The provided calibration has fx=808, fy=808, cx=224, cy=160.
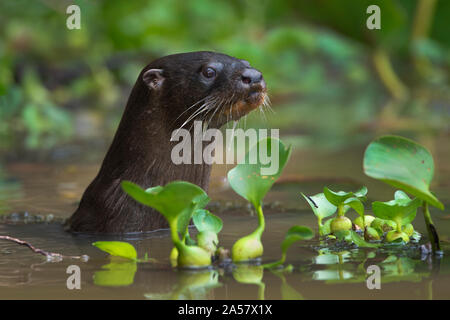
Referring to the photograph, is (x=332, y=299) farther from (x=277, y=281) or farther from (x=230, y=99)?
(x=230, y=99)

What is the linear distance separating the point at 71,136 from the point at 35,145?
74 centimetres

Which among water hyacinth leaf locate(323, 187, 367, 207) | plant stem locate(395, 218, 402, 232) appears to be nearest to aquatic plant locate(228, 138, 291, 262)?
water hyacinth leaf locate(323, 187, 367, 207)

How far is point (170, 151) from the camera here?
3699 millimetres

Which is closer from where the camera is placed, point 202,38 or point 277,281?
point 277,281

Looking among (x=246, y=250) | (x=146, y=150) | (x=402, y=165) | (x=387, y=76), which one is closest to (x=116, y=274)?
(x=246, y=250)

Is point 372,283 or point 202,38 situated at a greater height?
point 202,38

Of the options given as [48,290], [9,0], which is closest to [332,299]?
[48,290]

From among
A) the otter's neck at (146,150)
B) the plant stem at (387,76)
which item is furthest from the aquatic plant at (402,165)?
the plant stem at (387,76)

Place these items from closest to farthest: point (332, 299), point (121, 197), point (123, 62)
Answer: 1. point (332, 299)
2. point (121, 197)
3. point (123, 62)

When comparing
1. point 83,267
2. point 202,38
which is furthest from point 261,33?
point 83,267

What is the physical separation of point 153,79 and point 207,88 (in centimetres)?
26

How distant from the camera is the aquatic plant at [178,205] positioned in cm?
251

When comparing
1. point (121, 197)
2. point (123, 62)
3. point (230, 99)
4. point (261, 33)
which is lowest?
point (121, 197)

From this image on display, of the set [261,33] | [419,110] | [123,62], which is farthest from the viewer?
[261,33]
